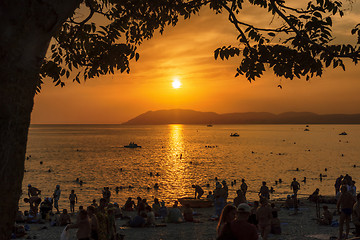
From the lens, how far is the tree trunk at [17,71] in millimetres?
3635

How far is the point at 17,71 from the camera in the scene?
12.3 ft

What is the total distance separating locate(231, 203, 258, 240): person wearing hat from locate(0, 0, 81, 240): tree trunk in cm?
341

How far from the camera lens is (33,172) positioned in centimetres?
6656

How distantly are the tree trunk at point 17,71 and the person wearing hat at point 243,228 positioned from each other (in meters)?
3.41

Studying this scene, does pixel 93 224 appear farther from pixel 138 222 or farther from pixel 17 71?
pixel 17 71

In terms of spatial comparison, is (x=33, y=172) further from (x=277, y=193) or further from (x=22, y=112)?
(x=22, y=112)

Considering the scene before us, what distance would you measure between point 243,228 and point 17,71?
13.5 ft

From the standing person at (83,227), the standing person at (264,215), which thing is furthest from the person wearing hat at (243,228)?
the standing person at (264,215)

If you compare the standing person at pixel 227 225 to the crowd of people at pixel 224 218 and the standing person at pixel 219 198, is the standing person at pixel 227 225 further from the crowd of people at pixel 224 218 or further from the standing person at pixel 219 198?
the standing person at pixel 219 198

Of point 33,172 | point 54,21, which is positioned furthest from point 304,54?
point 33,172

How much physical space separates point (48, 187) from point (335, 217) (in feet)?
133

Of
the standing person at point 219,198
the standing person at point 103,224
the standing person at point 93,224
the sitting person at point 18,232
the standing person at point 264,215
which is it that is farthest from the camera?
the standing person at point 219,198

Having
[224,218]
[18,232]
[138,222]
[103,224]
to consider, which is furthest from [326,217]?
[18,232]

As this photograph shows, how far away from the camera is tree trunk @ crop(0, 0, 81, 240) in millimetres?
3635
